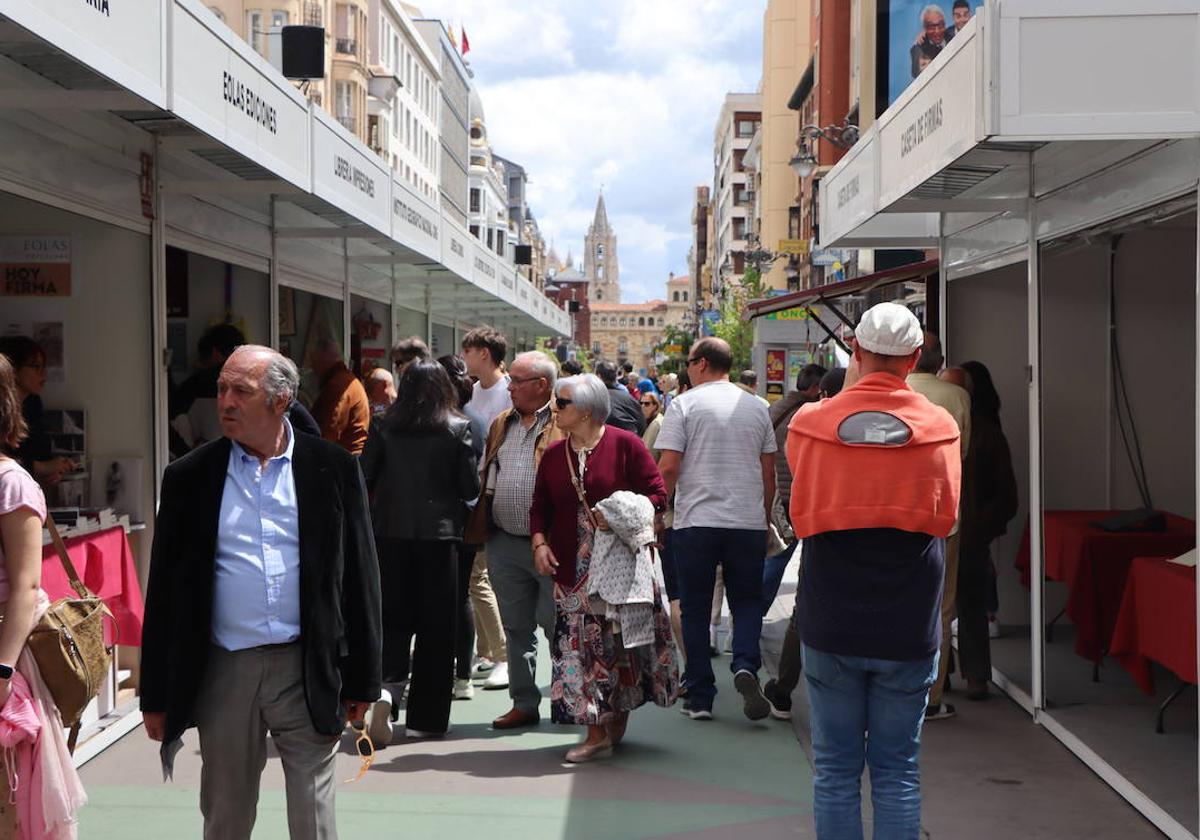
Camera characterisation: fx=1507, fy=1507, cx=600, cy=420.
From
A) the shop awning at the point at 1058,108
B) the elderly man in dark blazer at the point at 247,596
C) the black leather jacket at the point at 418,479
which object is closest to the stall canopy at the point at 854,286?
the shop awning at the point at 1058,108

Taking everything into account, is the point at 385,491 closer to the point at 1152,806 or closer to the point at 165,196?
the point at 165,196

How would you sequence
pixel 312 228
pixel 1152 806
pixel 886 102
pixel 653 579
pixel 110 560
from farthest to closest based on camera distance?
1. pixel 886 102
2. pixel 312 228
3. pixel 110 560
4. pixel 653 579
5. pixel 1152 806

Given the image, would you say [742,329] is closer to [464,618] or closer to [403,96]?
[403,96]

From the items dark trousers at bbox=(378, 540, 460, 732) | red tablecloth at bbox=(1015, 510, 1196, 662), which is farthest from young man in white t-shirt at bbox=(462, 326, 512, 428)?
red tablecloth at bbox=(1015, 510, 1196, 662)

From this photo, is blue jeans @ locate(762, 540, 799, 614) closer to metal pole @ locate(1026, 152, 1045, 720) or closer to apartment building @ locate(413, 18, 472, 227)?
metal pole @ locate(1026, 152, 1045, 720)

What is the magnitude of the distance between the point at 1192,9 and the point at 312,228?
22.6 feet

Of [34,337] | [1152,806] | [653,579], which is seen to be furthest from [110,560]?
[1152,806]

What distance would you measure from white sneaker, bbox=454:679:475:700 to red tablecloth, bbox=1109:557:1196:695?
3.50 meters

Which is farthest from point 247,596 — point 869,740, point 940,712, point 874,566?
point 940,712

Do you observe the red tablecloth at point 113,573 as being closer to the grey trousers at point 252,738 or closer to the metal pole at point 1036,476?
the grey trousers at point 252,738

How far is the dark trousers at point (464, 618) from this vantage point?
8125 mm

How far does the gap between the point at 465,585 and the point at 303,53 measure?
20.9ft

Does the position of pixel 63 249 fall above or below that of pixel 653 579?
above

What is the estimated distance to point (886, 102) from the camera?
2769cm
